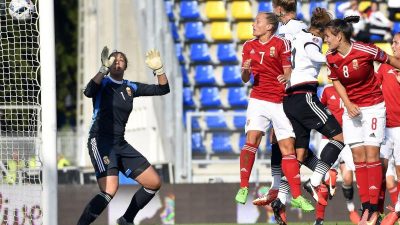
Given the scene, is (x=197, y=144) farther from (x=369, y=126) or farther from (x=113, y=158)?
(x=369, y=126)

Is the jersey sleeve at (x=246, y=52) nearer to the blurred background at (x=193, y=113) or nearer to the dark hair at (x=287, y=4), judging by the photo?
the dark hair at (x=287, y=4)

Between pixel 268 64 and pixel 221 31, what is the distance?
35.8 feet

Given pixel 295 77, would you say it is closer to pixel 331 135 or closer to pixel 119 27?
pixel 331 135

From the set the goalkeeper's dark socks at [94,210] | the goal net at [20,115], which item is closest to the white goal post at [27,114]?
the goal net at [20,115]

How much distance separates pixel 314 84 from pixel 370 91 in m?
0.90

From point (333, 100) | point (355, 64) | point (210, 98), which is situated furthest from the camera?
point (210, 98)

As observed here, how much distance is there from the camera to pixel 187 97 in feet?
76.8

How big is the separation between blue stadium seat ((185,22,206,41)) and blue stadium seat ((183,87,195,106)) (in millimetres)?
1211

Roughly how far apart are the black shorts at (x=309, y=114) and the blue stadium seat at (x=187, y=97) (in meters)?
9.92

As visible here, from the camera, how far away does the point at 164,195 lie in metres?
18.8

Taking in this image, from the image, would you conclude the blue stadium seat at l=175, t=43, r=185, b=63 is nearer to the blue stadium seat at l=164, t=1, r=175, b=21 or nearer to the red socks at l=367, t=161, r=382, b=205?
the blue stadium seat at l=164, t=1, r=175, b=21

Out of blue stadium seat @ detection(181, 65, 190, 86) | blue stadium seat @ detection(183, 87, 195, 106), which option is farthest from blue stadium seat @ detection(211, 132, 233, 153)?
blue stadium seat @ detection(181, 65, 190, 86)

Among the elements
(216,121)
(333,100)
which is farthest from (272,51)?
(216,121)

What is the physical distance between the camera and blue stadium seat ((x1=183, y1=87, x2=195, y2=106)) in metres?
23.4
